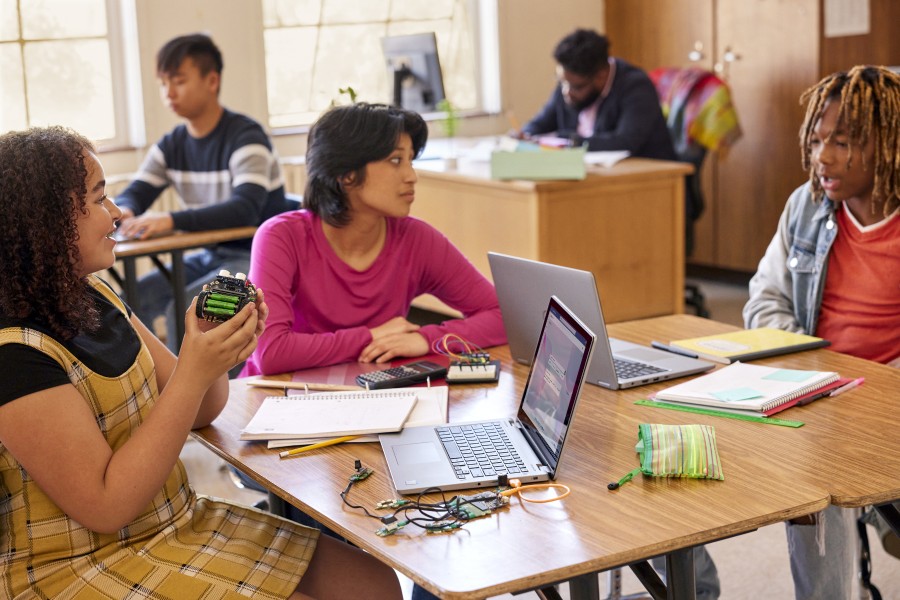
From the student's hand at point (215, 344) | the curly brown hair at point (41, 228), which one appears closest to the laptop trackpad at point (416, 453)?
the student's hand at point (215, 344)

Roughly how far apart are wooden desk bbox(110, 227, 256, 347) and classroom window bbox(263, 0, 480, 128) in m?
1.98

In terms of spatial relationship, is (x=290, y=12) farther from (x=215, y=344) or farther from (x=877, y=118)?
(x=215, y=344)

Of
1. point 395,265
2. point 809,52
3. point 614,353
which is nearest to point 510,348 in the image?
point 614,353

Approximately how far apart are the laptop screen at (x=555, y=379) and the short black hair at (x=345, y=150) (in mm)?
751

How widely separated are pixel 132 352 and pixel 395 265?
849mm

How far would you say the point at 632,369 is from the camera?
1938 millimetres

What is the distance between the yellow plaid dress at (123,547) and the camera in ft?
4.61

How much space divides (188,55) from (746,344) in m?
2.41

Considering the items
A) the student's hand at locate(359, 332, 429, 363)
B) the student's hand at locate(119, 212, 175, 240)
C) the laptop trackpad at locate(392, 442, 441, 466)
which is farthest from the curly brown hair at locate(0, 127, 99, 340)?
the student's hand at locate(119, 212, 175, 240)

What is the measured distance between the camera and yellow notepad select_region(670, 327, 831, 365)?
2.00 m

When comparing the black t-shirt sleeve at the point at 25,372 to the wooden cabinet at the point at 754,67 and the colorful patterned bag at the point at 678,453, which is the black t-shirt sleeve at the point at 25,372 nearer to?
the colorful patterned bag at the point at 678,453

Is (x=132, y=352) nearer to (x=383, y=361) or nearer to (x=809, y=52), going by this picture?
(x=383, y=361)

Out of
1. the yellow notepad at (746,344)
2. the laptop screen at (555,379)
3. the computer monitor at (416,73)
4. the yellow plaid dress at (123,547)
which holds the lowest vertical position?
the yellow plaid dress at (123,547)

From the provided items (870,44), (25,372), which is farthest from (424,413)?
(870,44)
